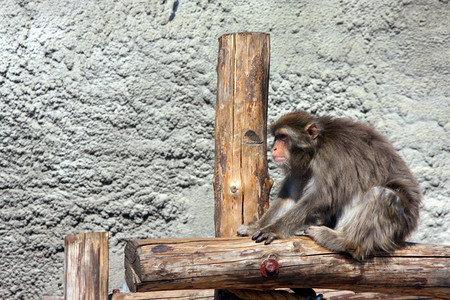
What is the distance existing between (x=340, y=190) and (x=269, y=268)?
4.17ft

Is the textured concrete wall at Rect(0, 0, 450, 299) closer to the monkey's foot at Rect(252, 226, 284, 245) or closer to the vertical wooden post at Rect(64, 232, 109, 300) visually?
the vertical wooden post at Rect(64, 232, 109, 300)

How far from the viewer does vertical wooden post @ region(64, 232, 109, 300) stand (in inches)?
191

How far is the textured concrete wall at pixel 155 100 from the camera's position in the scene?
293 inches

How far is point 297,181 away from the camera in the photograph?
5699 mm

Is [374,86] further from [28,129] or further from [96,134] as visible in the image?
[28,129]

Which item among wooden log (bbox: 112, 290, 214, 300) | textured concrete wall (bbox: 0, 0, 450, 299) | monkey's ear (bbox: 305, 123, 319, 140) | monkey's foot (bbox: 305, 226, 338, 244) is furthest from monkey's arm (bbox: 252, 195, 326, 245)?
textured concrete wall (bbox: 0, 0, 450, 299)

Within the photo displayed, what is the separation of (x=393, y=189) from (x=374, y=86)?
308 centimetres

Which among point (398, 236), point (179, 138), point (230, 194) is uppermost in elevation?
point (179, 138)

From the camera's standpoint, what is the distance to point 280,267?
14.5ft

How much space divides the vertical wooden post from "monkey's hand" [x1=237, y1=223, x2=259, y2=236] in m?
1.19

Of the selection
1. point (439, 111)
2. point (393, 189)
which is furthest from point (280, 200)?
point (439, 111)

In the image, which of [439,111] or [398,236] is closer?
[398,236]

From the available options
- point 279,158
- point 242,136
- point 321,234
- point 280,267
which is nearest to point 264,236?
point 280,267

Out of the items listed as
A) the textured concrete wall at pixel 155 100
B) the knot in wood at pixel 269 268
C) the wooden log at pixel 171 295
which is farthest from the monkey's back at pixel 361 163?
the textured concrete wall at pixel 155 100
